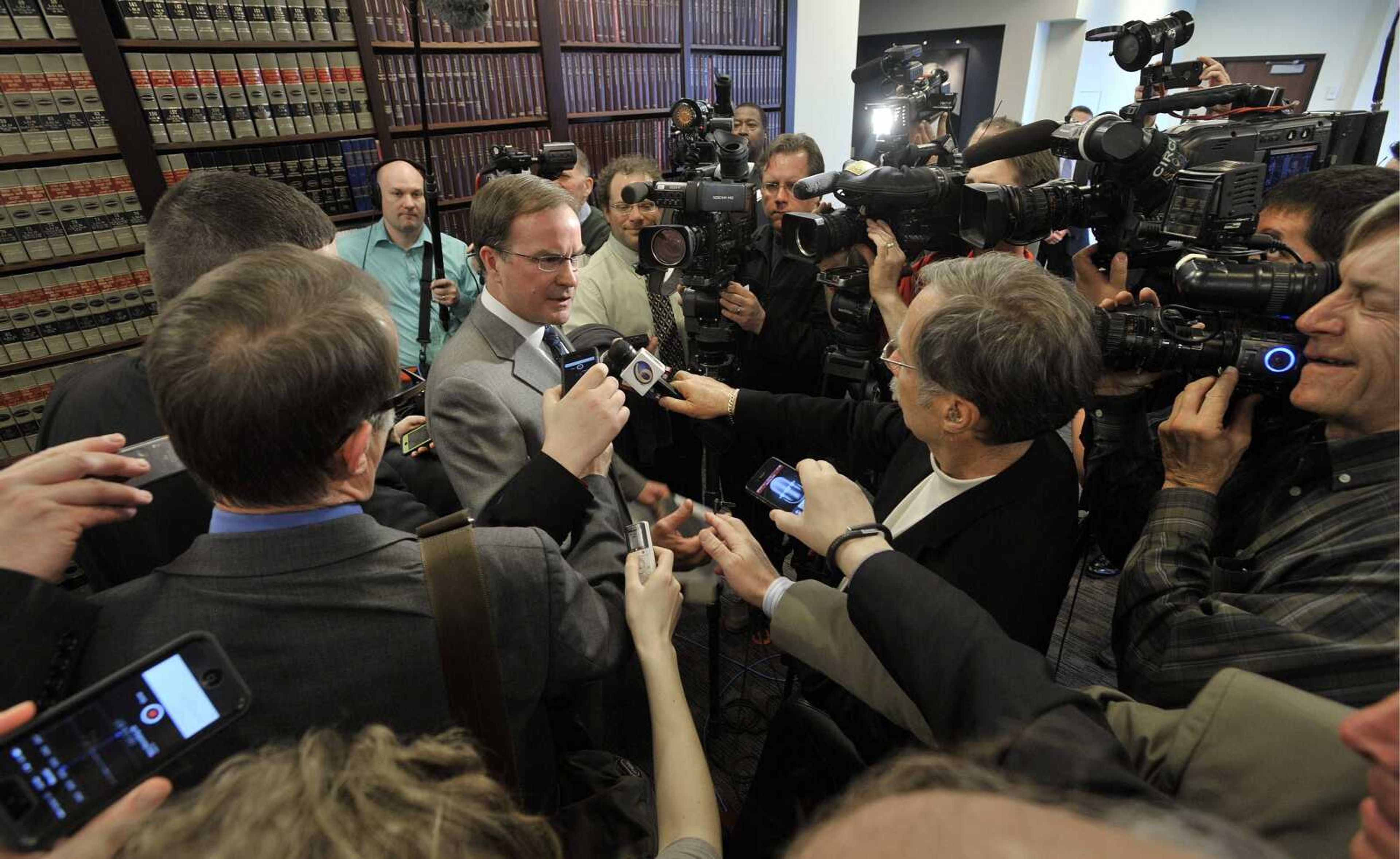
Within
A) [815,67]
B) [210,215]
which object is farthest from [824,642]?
[815,67]

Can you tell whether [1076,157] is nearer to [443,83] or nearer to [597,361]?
[597,361]

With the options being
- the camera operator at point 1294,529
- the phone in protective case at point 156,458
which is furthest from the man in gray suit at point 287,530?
the camera operator at point 1294,529

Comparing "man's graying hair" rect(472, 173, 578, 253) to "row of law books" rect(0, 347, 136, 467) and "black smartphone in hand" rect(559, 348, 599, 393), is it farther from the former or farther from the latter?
"row of law books" rect(0, 347, 136, 467)

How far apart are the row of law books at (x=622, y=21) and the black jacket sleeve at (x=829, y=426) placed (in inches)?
113

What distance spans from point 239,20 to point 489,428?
8.40 ft

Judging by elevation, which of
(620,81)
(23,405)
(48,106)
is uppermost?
(620,81)

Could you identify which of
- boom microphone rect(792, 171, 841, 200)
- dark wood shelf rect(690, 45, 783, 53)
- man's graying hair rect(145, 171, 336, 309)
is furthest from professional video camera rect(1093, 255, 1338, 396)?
dark wood shelf rect(690, 45, 783, 53)

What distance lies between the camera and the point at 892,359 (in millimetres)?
1150

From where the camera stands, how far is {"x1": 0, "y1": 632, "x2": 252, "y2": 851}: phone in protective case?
0.42 metres

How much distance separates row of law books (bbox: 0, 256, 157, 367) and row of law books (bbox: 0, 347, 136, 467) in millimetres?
74

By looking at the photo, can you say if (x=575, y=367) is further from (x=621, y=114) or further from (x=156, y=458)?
(x=621, y=114)

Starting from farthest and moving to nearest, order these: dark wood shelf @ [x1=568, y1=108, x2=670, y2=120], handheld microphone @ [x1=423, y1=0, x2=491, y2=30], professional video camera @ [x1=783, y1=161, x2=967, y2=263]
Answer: dark wood shelf @ [x1=568, y1=108, x2=670, y2=120] → handheld microphone @ [x1=423, y1=0, x2=491, y2=30] → professional video camera @ [x1=783, y1=161, x2=967, y2=263]

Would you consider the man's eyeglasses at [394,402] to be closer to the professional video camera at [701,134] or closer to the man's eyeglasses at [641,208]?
the professional video camera at [701,134]

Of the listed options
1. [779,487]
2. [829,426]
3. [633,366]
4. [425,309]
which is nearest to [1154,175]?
[829,426]
